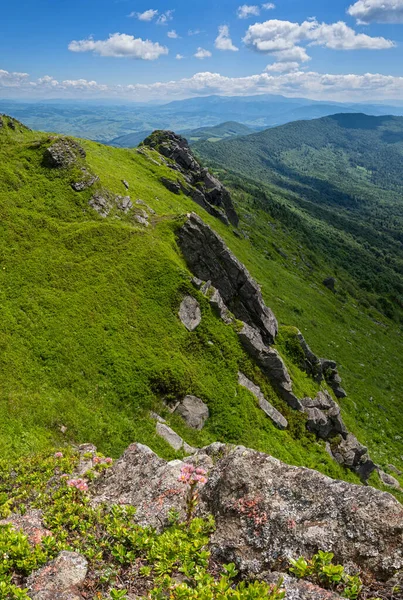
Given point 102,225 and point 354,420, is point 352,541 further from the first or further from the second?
point 354,420

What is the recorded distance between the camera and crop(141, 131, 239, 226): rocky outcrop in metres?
105

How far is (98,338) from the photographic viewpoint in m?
28.8

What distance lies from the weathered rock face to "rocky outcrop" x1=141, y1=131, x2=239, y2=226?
57442 mm

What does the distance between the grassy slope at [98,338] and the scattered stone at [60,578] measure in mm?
10659

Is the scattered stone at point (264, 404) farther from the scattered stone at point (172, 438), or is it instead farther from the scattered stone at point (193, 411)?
the scattered stone at point (172, 438)

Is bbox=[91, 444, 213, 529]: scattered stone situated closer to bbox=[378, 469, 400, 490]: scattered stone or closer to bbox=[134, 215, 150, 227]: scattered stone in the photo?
bbox=[134, 215, 150, 227]: scattered stone

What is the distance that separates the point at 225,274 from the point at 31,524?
3314cm

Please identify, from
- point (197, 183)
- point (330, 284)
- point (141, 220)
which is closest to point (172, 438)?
point (141, 220)

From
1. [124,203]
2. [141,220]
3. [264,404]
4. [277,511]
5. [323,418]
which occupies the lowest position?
[323,418]

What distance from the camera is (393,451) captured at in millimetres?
50719

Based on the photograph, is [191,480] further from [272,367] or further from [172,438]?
[272,367]

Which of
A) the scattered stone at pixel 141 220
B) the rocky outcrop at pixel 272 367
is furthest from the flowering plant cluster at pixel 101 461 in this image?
the scattered stone at pixel 141 220

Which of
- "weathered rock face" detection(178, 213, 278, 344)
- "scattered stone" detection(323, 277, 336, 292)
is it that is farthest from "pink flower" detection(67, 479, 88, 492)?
"scattered stone" detection(323, 277, 336, 292)

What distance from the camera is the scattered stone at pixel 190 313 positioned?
110 ft
